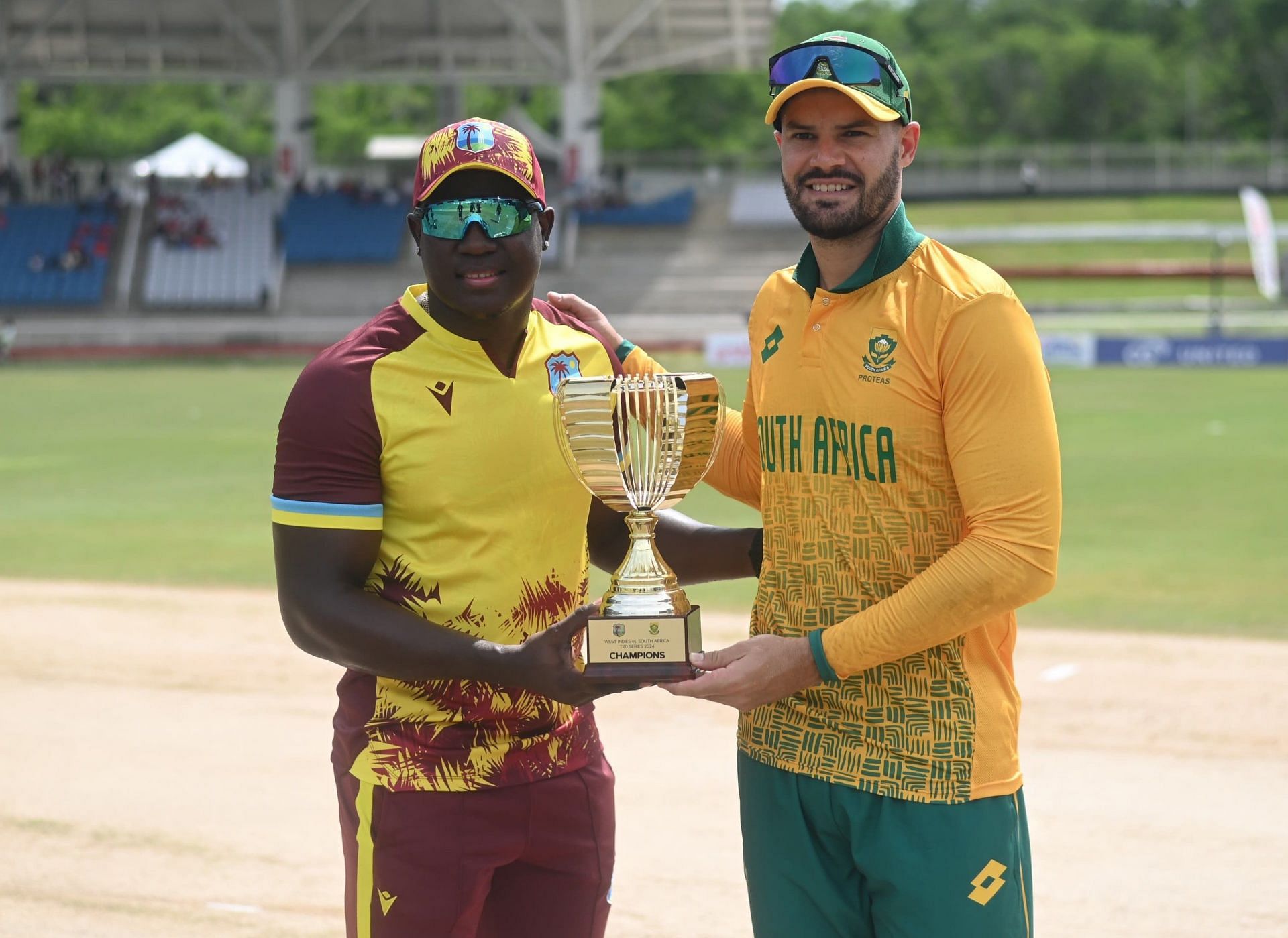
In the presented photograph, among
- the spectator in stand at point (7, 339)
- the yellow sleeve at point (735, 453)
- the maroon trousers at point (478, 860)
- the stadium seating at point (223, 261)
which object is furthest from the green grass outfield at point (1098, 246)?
the maroon trousers at point (478, 860)

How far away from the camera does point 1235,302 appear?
51344 mm

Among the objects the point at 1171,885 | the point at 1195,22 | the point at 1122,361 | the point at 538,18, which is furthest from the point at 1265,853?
the point at 1195,22

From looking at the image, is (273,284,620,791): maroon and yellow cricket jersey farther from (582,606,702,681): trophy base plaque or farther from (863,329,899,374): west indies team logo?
(863,329,899,374): west indies team logo

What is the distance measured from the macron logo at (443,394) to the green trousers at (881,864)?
1.08 metres

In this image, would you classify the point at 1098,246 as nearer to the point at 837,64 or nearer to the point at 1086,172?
the point at 1086,172

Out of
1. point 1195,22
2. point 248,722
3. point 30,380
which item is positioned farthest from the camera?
point 1195,22

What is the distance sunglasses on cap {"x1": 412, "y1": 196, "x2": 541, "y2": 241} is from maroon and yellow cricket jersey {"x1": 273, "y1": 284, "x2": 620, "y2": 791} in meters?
0.24

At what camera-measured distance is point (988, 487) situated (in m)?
3.20

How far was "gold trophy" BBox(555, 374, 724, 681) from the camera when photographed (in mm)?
3305

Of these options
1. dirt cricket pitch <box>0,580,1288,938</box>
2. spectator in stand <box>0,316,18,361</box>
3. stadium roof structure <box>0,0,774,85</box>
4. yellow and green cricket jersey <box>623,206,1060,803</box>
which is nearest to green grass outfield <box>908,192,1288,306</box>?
stadium roof structure <box>0,0,774,85</box>

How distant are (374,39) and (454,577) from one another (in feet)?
164

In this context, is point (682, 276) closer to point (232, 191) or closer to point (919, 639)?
point (232, 191)

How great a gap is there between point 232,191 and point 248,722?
46.8m

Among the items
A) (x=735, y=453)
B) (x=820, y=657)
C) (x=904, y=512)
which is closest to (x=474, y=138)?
(x=735, y=453)
